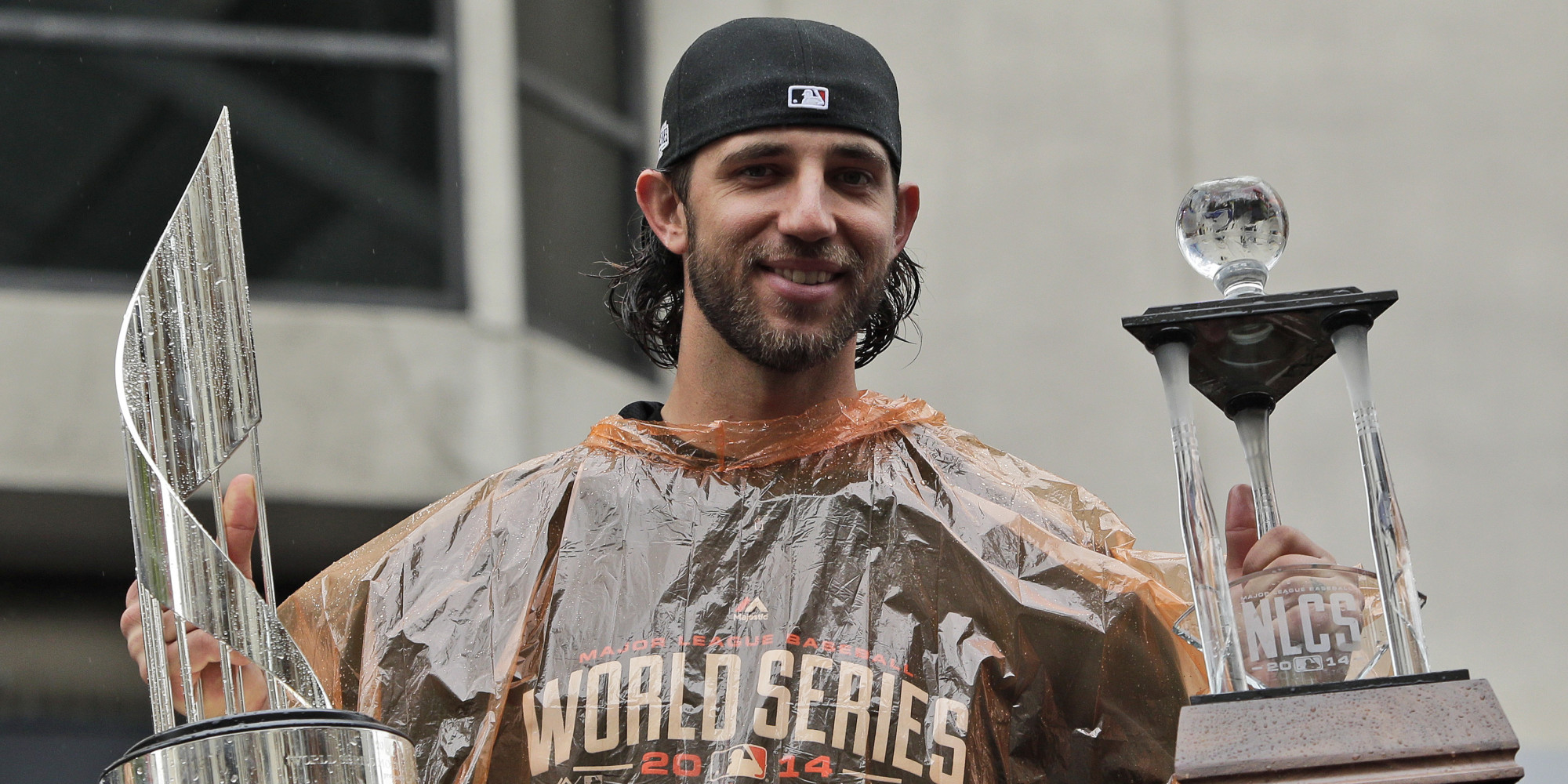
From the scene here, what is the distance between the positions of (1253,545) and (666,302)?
3.82 feet

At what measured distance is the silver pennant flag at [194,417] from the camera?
1.80m

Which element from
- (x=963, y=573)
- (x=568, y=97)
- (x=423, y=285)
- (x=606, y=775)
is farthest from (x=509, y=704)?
(x=568, y=97)

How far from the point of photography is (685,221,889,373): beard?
8.23 feet

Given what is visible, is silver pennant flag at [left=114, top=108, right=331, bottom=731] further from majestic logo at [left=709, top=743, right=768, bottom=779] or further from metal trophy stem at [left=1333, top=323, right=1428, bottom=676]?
metal trophy stem at [left=1333, top=323, right=1428, bottom=676]

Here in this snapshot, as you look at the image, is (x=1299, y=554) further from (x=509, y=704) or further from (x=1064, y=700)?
(x=509, y=704)

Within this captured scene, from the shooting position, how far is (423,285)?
6.47 metres

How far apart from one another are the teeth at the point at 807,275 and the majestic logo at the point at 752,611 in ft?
1.33

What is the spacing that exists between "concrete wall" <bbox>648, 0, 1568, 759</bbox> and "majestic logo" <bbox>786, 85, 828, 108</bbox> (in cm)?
418

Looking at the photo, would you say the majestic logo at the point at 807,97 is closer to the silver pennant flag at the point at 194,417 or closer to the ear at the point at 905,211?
the ear at the point at 905,211

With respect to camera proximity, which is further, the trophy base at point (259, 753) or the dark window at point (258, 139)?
the dark window at point (258, 139)

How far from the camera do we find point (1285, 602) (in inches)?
73.9

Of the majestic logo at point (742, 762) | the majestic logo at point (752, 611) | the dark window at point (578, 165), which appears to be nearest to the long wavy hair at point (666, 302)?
the majestic logo at point (752, 611)

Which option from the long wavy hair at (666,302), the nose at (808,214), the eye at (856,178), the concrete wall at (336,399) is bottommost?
the nose at (808,214)

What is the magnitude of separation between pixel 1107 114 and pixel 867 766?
5.14m
